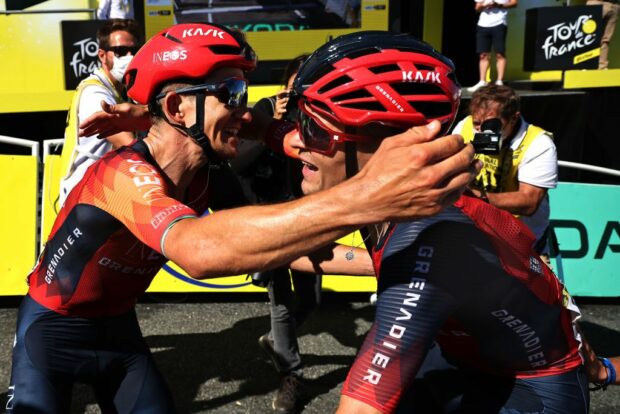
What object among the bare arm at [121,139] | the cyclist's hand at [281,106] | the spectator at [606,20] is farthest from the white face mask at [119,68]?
the spectator at [606,20]

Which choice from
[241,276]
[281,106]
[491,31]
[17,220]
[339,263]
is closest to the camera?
[339,263]

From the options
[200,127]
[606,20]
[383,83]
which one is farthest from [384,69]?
[606,20]

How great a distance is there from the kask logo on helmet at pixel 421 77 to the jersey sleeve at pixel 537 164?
315 centimetres

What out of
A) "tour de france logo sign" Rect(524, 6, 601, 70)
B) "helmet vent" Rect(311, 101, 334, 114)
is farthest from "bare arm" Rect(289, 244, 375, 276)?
"tour de france logo sign" Rect(524, 6, 601, 70)

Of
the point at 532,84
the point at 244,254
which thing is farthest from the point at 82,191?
the point at 532,84

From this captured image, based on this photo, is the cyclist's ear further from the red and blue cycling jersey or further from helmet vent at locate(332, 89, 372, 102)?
helmet vent at locate(332, 89, 372, 102)

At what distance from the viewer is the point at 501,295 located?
1737mm

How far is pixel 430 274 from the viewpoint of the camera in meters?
1.65

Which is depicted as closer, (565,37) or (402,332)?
(402,332)

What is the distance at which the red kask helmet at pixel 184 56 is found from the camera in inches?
96.8

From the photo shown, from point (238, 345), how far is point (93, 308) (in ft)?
9.20

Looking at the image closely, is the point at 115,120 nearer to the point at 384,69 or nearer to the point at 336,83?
the point at 336,83

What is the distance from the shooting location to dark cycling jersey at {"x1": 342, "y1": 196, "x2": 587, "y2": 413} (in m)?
1.63

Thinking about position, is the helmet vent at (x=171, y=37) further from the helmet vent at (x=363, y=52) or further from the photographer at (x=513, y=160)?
the photographer at (x=513, y=160)
